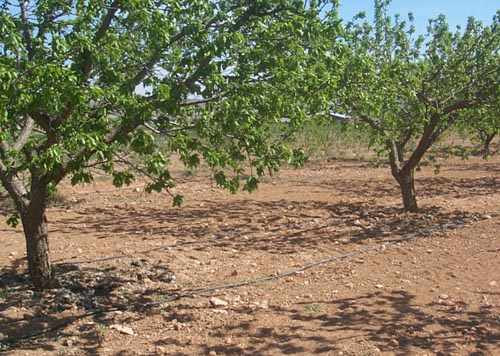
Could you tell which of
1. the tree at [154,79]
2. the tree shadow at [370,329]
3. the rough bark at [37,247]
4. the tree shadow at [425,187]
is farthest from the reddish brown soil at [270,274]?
the tree at [154,79]

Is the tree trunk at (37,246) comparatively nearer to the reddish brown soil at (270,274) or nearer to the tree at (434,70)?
A: the reddish brown soil at (270,274)

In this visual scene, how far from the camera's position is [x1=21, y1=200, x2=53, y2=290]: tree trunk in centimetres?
533

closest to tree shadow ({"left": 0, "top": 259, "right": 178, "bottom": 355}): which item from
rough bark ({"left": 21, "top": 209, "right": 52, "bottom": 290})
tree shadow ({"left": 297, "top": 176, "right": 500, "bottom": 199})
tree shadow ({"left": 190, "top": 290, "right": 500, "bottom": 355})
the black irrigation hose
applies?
the black irrigation hose

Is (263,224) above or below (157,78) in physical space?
below

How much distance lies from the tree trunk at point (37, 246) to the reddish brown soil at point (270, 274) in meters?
0.18

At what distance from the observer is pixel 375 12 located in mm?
9008

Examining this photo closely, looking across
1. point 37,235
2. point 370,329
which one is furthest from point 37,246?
point 370,329

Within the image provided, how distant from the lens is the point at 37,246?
17.9 feet

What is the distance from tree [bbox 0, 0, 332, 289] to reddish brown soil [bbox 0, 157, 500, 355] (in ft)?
4.24

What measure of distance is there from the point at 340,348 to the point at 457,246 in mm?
3829

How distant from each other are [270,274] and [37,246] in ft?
8.66

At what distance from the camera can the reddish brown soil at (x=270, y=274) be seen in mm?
4562

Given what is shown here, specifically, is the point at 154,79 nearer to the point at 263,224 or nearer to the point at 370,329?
the point at 370,329

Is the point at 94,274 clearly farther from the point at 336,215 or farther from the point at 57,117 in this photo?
the point at 336,215
